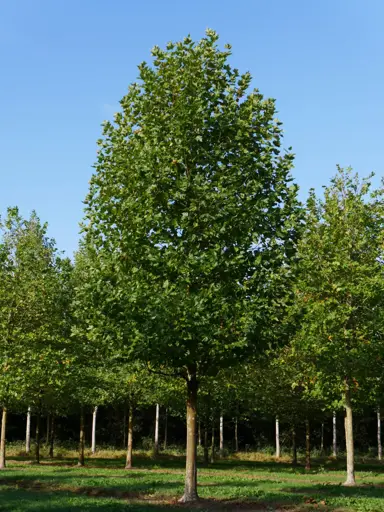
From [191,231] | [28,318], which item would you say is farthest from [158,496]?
[28,318]

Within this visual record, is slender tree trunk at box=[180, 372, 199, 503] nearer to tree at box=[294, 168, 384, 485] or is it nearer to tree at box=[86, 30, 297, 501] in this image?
tree at box=[86, 30, 297, 501]

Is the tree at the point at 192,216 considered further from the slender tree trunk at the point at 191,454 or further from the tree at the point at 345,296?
the tree at the point at 345,296

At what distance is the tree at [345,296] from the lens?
2364cm

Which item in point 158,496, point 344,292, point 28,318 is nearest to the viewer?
point 158,496

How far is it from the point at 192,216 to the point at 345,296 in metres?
11.5

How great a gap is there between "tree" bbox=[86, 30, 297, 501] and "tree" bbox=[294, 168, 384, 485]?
23.7 ft

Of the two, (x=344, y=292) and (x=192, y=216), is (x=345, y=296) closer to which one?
(x=344, y=292)

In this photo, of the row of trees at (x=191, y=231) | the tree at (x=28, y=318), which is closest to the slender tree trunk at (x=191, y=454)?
the row of trees at (x=191, y=231)

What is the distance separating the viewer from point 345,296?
82.5 feet

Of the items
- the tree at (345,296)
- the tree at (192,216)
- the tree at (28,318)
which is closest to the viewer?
the tree at (192,216)

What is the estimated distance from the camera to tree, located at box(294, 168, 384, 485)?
2364cm

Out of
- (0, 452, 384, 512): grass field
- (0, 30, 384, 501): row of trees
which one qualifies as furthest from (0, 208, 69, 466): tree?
(0, 30, 384, 501): row of trees

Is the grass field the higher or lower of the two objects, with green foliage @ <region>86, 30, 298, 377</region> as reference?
lower

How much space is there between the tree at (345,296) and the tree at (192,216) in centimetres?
723
